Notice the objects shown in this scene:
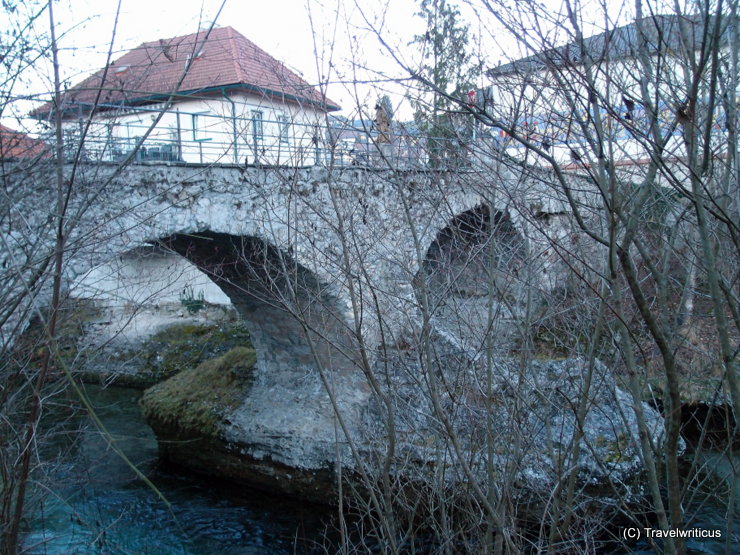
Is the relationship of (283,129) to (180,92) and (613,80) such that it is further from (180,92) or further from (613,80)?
(613,80)

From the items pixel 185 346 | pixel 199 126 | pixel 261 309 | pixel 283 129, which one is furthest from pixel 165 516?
pixel 185 346

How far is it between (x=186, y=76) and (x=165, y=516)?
4.14 meters

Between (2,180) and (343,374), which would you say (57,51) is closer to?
(2,180)

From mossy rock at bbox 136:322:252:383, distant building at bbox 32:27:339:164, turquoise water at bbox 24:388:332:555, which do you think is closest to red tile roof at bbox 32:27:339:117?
distant building at bbox 32:27:339:164

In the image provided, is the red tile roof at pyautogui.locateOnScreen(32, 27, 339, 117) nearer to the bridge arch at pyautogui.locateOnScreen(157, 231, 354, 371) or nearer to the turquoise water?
the bridge arch at pyautogui.locateOnScreen(157, 231, 354, 371)

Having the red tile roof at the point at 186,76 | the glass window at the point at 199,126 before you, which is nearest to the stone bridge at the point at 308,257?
the glass window at the point at 199,126

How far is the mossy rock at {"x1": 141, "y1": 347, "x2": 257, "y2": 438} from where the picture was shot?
7004 mm

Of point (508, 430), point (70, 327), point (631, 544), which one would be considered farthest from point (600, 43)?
point (631, 544)

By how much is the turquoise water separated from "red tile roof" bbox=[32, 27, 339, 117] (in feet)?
8.82

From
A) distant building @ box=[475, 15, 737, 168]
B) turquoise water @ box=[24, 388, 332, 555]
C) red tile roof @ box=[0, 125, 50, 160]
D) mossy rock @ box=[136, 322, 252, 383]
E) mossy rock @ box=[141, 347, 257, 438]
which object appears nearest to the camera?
distant building @ box=[475, 15, 737, 168]

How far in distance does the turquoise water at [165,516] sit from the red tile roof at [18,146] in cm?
238

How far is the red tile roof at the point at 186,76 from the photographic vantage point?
264cm

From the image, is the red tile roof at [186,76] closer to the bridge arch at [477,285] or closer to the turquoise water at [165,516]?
the bridge arch at [477,285]

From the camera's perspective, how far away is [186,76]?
3.42 m
